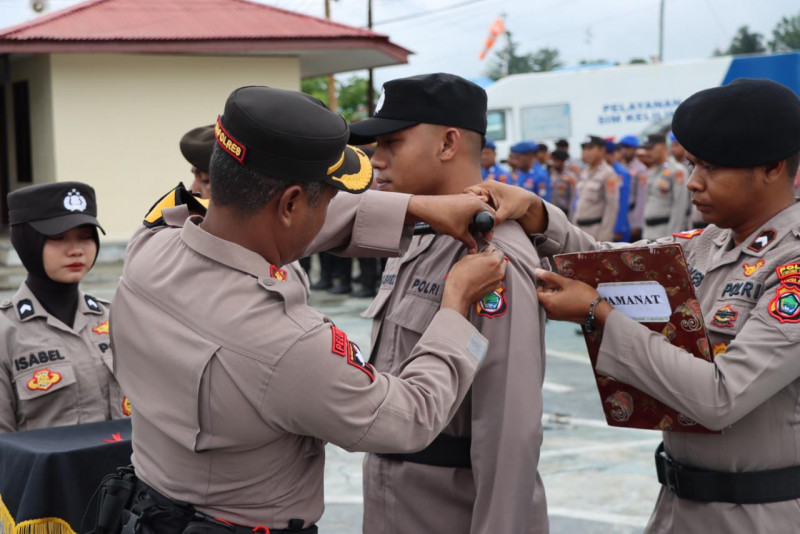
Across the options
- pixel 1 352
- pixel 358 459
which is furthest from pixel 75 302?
pixel 358 459

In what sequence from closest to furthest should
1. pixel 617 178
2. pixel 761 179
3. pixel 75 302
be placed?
pixel 761 179 → pixel 75 302 → pixel 617 178

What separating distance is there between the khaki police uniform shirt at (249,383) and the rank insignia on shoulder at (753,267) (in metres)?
0.69

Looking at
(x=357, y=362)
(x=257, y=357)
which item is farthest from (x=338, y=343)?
(x=257, y=357)

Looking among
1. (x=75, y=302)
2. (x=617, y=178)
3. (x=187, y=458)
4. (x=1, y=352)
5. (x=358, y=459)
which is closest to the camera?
(x=187, y=458)

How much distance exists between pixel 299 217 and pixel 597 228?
10424 mm

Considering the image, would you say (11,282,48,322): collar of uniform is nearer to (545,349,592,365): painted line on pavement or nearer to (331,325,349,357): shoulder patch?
(331,325,349,357): shoulder patch

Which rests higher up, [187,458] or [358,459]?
[187,458]

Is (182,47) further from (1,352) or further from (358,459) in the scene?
(1,352)

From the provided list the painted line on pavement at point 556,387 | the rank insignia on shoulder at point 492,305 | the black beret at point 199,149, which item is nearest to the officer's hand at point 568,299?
the rank insignia on shoulder at point 492,305

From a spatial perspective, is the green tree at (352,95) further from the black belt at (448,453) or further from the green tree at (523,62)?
the green tree at (523,62)

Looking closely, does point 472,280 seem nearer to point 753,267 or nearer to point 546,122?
point 753,267

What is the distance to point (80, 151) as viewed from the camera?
13.8 meters

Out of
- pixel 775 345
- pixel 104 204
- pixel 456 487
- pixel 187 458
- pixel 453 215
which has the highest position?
pixel 453 215

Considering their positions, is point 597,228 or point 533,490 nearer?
point 533,490
